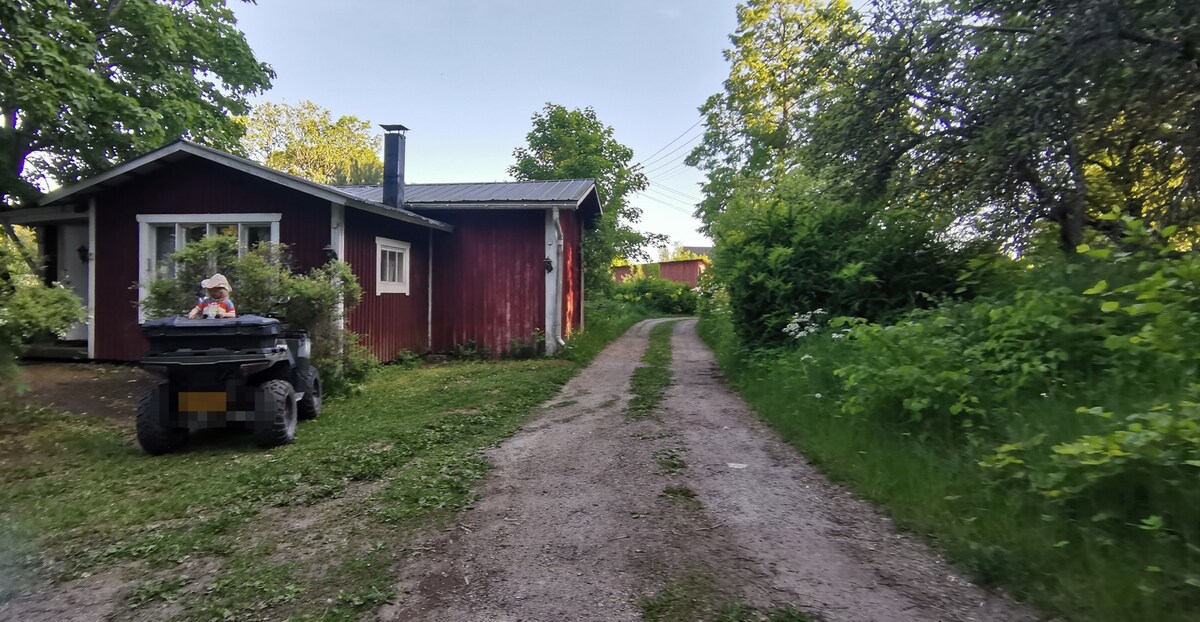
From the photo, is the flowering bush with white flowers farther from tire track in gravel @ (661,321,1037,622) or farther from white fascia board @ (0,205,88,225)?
white fascia board @ (0,205,88,225)

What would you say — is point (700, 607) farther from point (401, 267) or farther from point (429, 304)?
point (429, 304)

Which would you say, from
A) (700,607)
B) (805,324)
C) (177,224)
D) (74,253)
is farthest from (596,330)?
(700,607)

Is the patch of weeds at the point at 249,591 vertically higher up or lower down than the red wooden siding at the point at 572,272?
lower down

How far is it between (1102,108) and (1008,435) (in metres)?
4.12

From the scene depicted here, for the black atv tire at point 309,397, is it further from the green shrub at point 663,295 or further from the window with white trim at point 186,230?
the green shrub at point 663,295

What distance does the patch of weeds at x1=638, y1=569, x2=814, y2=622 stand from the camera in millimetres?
2621

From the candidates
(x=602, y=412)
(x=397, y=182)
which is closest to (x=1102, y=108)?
(x=602, y=412)

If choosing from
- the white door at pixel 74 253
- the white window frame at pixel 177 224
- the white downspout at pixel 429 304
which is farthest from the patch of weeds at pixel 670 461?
the white door at pixel 74 253

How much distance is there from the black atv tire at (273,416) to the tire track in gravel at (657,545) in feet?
6.59

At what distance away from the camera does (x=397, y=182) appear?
37.7 ft

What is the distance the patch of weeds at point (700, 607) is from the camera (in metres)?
2.62

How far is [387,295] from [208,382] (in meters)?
5.42

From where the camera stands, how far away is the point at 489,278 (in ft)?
39.6

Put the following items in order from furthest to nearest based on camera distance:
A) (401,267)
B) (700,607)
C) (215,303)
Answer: (401,267), (215,303), (700,607)
